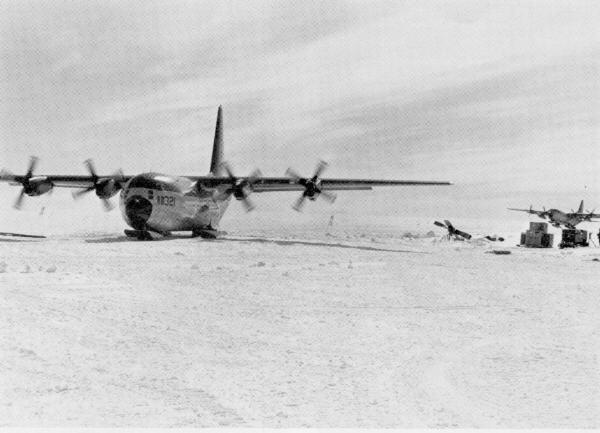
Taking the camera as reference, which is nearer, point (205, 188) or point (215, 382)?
point (215, 382)

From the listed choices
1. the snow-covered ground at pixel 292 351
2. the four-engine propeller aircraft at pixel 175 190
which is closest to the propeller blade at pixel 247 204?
the four-engine propeller aircraft at pixel 175 190

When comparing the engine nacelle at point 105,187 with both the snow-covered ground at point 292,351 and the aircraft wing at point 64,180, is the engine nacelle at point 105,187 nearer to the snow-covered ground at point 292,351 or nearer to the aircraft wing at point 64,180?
the aircraft wing at point 64,180

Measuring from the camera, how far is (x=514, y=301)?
550 inches

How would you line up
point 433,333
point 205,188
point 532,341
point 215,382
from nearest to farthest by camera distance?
point 215,382 → point 532,341 → point 433,333 → point 205,188

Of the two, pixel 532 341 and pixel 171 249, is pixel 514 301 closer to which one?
pixel 532 341

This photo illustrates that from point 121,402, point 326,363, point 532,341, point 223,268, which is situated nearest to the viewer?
point 121,402

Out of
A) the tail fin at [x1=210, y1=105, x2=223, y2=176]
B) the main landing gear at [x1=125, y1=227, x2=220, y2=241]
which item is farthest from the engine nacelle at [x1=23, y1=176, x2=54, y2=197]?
the tail fin at [x1=210, y1=105, x2=223, y2=176]

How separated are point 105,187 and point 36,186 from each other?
4040 millimetres

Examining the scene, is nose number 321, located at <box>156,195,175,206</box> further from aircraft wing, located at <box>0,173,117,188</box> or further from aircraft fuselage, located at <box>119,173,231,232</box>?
aircraft wing, located at <box>0,173,117,188</box>

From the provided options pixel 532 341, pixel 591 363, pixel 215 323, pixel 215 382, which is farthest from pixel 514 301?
pixel 215 382

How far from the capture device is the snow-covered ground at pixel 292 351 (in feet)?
20.2

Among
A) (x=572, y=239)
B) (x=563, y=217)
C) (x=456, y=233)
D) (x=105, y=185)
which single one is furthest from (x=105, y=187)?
(x=563, y=217)

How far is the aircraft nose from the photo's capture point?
3192cm

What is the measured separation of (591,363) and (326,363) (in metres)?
3.85
